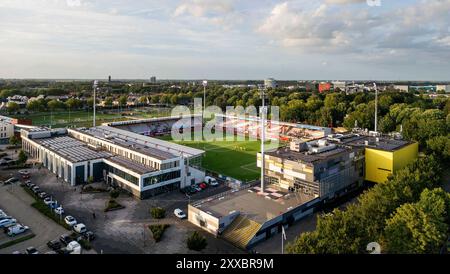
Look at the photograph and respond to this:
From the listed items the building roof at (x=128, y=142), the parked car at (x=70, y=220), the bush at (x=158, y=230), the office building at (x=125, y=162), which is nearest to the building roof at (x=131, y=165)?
the office building at (x=125, y=162)

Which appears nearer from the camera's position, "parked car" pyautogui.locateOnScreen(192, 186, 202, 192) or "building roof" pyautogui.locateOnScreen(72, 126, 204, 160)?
"parked car" pyautogui.locateOnScreen(192, 186, 202, 192)

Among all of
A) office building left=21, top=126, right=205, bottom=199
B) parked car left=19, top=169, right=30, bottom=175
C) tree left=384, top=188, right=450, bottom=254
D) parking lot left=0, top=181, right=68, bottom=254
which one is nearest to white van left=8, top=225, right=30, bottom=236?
parking lot left=0, top=181, right=68, bottom=254

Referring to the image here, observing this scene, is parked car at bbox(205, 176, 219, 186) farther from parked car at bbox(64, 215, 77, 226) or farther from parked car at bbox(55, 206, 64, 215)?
parked car at bbox(55, 206, 64, 215)

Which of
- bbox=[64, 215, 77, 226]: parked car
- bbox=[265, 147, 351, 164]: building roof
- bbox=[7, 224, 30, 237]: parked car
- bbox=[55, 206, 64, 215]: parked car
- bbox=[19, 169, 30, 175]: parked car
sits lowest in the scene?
bbox=[7, 224, 30, 237]: parked car

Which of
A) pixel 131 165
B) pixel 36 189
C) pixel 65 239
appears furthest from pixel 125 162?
pixel 65 239

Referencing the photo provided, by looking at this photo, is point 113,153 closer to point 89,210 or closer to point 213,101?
point 89,210
